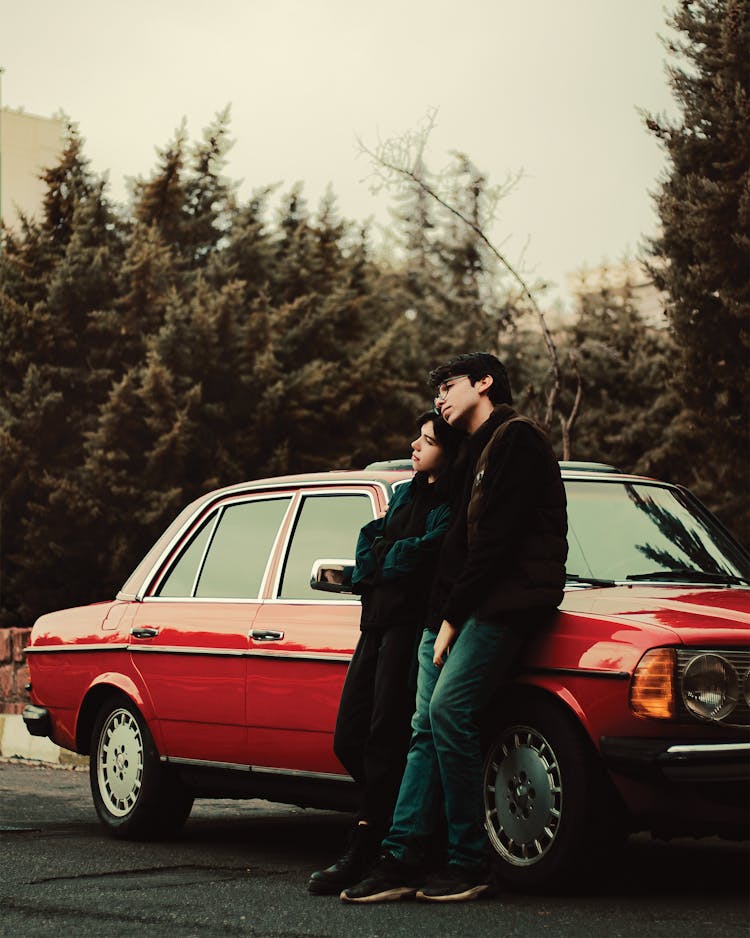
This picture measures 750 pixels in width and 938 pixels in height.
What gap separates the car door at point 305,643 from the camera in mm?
6074

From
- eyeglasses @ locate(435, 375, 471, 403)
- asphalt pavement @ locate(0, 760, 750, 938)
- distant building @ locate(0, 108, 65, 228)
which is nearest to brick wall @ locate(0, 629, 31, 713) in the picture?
asphalt pavement @ locate(0, 760, 750, 938)

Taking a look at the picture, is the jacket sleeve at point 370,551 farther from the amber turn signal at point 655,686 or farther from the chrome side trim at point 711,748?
the chrome side trim at point 711,748

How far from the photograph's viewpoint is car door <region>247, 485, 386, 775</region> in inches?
239

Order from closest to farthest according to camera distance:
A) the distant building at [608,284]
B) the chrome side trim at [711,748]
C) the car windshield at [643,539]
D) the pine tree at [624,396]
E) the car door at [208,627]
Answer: the chrome side trim at [711,748], the car windshield at [643,539], the car door at [208,627], the pine tree at [624,396], the distant building at [608,284]

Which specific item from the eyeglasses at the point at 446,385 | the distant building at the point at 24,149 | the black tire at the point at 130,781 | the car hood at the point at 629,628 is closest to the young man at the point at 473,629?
the car hood at the point at 629,628

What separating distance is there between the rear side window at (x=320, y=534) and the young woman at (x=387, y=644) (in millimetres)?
757

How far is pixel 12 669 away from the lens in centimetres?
1400

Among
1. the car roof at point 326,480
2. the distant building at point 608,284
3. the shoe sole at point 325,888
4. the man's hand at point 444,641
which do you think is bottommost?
the shoe sole at point 325,888

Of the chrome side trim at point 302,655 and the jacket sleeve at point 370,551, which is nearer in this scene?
the jacket sleeve at point 370,551

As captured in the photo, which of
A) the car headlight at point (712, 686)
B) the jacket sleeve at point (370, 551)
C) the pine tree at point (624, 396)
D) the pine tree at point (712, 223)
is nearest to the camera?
the car headlight at point (712, 686)

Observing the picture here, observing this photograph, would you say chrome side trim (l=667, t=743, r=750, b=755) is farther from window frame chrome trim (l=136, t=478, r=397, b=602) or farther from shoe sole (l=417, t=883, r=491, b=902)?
window frame chrome trim (l=136, t=478, r=397, b=602)

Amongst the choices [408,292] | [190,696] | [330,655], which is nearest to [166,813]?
[190,696]

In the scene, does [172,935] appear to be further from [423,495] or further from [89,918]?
[423,495]

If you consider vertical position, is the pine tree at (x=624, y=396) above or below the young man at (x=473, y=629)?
above
